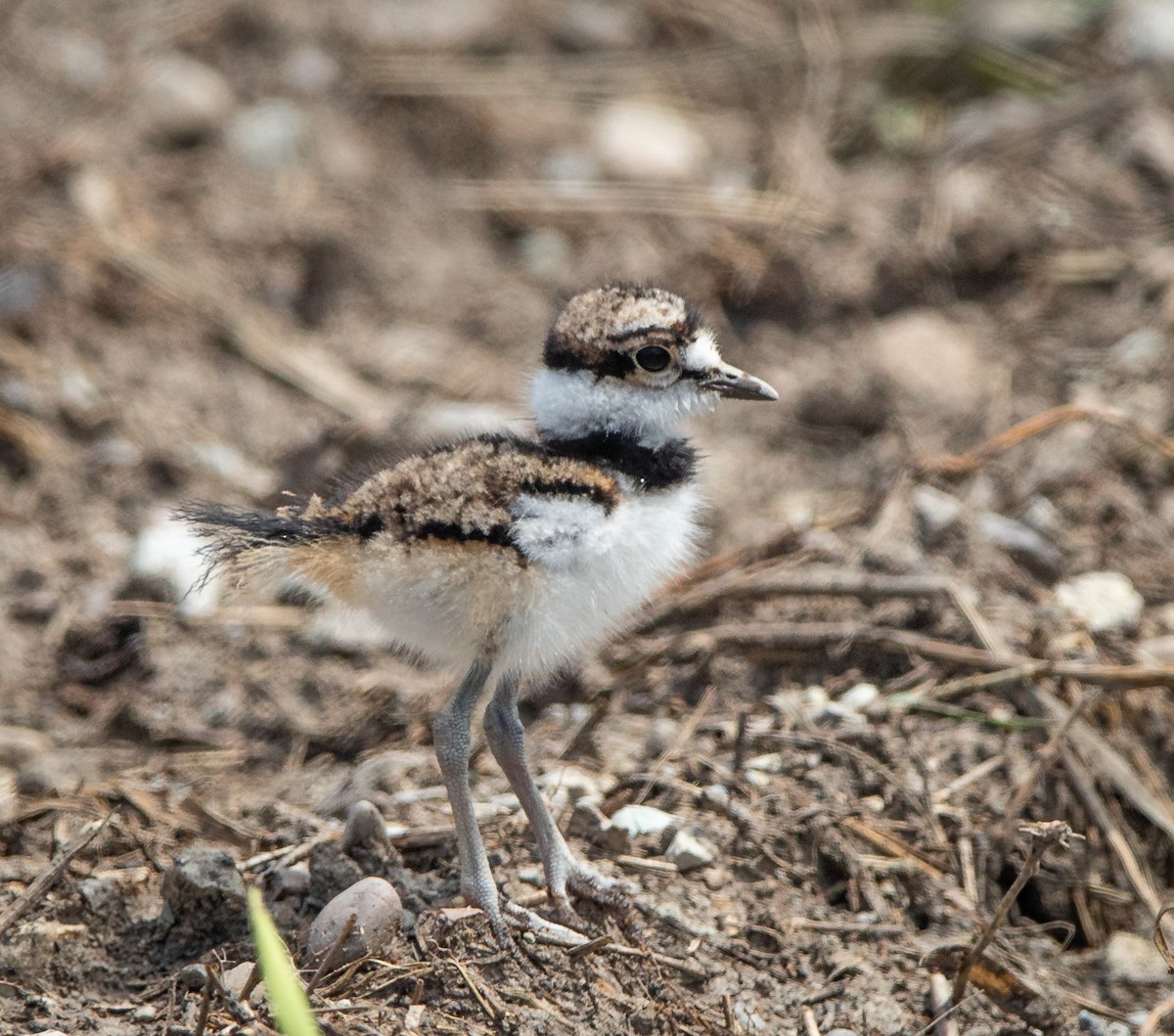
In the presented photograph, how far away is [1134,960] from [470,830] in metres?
1.27

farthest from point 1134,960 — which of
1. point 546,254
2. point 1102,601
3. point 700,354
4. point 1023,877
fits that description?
point 546,254

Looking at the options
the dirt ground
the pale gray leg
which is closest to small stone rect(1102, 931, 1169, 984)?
the dirt ground

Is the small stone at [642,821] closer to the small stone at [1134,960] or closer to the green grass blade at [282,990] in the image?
the small stone at [1134,960]

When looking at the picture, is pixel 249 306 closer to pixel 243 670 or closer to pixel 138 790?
pixel 243 670

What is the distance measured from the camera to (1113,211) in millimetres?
4879

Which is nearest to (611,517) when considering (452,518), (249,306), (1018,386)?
(452,518)

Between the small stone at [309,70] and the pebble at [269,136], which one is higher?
the small stone at [309,70]

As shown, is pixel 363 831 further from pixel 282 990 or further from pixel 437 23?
pixel 437 23

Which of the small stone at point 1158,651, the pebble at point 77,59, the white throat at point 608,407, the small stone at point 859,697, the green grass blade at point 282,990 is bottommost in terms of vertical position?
the small stone at point 859,697

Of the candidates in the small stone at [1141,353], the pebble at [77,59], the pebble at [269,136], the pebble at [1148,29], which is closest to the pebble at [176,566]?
the pebble at [269,136]

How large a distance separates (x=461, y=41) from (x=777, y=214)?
1534 millimetres

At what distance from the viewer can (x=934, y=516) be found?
359 centimetres

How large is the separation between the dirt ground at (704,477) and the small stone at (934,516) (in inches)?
0.5

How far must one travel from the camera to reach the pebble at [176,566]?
3766mm
